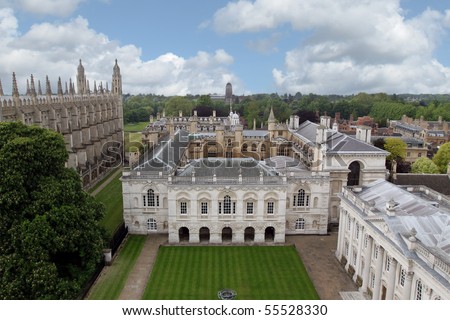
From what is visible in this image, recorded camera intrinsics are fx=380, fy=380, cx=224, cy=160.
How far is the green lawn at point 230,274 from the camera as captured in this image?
29750 mm

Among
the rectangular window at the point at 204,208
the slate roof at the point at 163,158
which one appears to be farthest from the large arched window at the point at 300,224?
the slate roof at the point at 163,158

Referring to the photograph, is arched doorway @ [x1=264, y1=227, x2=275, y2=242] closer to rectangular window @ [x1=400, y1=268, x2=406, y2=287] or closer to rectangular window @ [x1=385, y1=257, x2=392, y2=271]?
rectangular window @ [x1=385, y1=257, x2=392, y2=271]

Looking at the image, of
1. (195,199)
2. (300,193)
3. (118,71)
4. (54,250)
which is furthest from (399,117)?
(54,250)

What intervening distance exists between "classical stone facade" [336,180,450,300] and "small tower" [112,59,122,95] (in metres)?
81.5

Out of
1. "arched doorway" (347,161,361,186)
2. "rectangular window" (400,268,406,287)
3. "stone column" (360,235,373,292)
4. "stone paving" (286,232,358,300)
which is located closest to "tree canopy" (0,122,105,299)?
"stone paving" (286,232,358,300)

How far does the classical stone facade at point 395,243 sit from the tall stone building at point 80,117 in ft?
126

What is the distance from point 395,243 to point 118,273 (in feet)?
73.4

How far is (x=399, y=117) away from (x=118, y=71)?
318ft

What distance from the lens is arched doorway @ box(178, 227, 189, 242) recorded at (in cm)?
4034

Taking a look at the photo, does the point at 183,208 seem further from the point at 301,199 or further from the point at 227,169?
the point at 301,199

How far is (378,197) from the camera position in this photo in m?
32.4

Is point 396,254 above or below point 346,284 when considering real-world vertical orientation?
above

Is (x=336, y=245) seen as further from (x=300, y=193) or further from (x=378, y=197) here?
(x=378, y=197)
